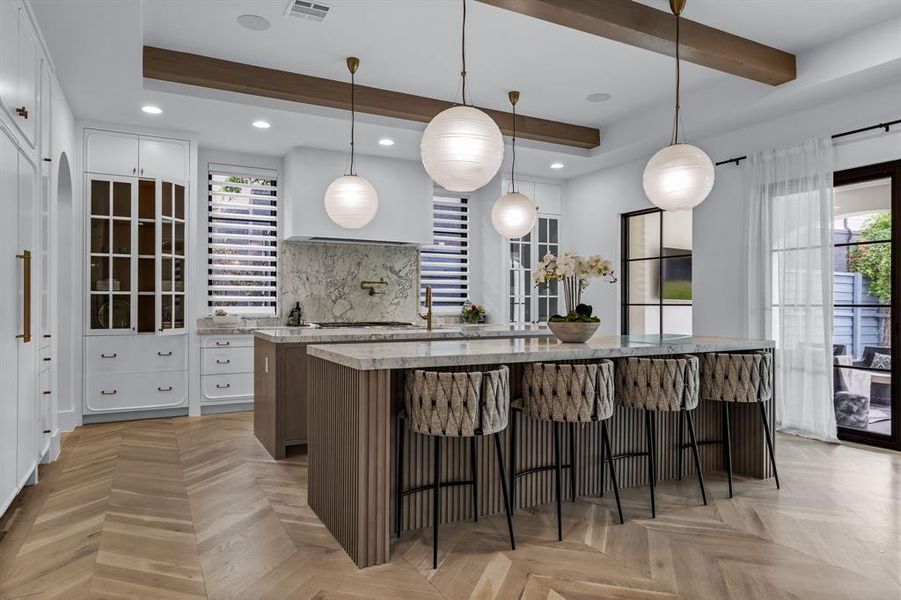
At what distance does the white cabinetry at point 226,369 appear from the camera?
5.44 m

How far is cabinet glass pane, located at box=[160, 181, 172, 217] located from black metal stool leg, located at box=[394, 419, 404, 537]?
3.74m

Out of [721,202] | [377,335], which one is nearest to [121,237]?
[377,335]

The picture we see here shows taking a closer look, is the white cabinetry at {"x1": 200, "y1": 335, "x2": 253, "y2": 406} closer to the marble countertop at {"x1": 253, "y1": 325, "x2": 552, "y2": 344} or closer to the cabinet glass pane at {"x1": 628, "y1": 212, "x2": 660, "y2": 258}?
the marble countertop at {"x1": 253, "y1": 325, "x2": 552, "y2": 344}

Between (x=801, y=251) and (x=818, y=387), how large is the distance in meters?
1.08

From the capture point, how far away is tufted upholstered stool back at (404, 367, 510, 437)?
237 cm

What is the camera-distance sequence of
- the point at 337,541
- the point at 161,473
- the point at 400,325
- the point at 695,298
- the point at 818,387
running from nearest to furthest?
1. the point at 337,541
2. the point at 161,473
3. the point at 818,387
4. the point at 695,298
5. the point at 400,325

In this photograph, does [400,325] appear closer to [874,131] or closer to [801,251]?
[801,251]

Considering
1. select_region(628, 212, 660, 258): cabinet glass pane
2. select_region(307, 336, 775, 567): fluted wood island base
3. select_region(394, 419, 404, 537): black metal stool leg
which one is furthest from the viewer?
select_region(628, 212, 660, 258): cabinet glass pane

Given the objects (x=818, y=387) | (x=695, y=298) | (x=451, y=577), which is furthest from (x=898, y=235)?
(x=451, y=577)

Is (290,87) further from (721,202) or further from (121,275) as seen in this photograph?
(721,202)

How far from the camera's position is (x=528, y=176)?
23.1ft

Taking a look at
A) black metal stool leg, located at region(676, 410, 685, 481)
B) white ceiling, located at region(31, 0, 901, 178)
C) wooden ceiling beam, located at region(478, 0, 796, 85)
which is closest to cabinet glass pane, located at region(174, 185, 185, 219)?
white ceiling, located at region(31, 0, 901, 178)

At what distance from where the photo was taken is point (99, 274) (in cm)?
497

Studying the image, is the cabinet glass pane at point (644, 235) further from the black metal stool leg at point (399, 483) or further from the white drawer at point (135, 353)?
the white drawer at point (135, 353)
